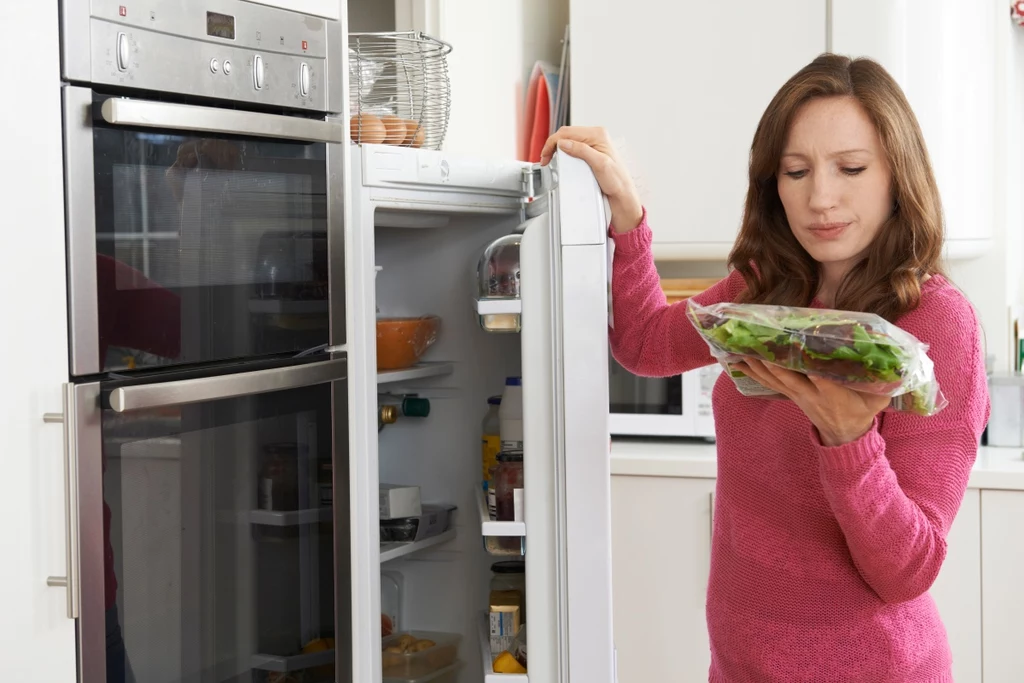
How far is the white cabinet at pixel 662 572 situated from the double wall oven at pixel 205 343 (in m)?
1.05

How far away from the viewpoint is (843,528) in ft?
3.81

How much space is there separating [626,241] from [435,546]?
2.54 feet

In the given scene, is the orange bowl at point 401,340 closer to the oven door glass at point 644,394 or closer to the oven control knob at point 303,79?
the oven control knob at point 303,79

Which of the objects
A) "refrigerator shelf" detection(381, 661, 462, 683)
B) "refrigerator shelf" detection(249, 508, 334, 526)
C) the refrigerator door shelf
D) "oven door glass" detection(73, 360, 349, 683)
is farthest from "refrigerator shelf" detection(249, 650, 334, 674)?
the refrigerator door shelf

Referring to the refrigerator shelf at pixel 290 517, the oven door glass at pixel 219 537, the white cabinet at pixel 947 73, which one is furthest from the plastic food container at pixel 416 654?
the white cabinet at pixel 947 73

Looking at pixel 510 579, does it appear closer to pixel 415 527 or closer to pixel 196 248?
pixel 415 527

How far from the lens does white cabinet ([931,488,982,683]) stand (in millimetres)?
2271

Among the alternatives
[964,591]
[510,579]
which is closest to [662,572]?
[964,591]

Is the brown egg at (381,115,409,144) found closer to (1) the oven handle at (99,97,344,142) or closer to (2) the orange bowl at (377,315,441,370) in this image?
(1) the oven handle at (99,97,344,142)

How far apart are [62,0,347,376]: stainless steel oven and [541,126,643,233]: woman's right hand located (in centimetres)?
34

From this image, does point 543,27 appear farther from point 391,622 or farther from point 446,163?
point 391,622

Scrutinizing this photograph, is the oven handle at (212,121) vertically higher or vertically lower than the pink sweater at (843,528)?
higher

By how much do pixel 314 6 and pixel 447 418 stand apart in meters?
0.81

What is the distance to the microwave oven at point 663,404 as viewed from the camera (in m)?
2.56
